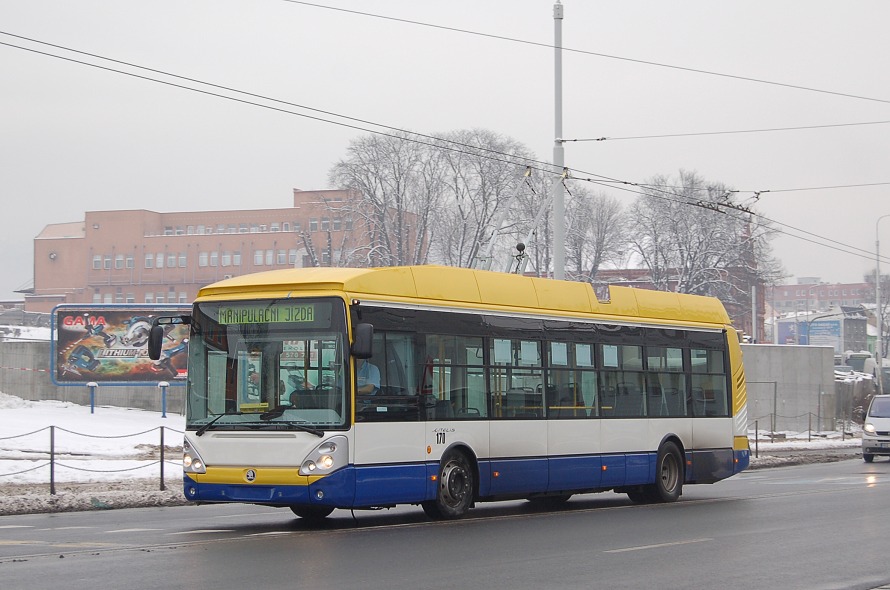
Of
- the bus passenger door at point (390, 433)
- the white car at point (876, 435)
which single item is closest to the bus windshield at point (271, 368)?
the bus passenger door at point (390, 433)

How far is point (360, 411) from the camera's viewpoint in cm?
1375

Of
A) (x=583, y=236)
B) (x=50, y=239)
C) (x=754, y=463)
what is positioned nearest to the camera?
(x=754, y=463)

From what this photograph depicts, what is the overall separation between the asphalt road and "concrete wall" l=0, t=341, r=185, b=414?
1964 centimetres

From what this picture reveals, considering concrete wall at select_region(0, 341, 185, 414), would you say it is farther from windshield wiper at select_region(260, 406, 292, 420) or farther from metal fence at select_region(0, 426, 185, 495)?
windshield wiper at select_region(260, 406, 292, 420)

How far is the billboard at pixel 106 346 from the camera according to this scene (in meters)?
36.6

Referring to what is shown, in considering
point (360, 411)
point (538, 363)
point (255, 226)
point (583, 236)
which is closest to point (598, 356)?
Result: point (538, 363)

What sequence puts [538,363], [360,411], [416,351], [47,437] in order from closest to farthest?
[360,411] < [416,351] < [538,363] < [47,437]

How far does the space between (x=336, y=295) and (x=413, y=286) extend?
139 cm

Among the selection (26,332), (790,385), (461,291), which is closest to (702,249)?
(790,385)

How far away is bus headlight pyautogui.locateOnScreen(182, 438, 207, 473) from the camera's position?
1396cm

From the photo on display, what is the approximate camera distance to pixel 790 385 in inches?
1903

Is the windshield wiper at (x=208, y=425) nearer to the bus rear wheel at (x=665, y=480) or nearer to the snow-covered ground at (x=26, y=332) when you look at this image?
the bus rear wheel at (x=665, y=480)

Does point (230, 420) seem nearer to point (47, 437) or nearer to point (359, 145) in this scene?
point (47, 437)

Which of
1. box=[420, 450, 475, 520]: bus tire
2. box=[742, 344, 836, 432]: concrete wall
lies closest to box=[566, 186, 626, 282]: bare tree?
box=[742, 344, 836, 432]: concrete wall
